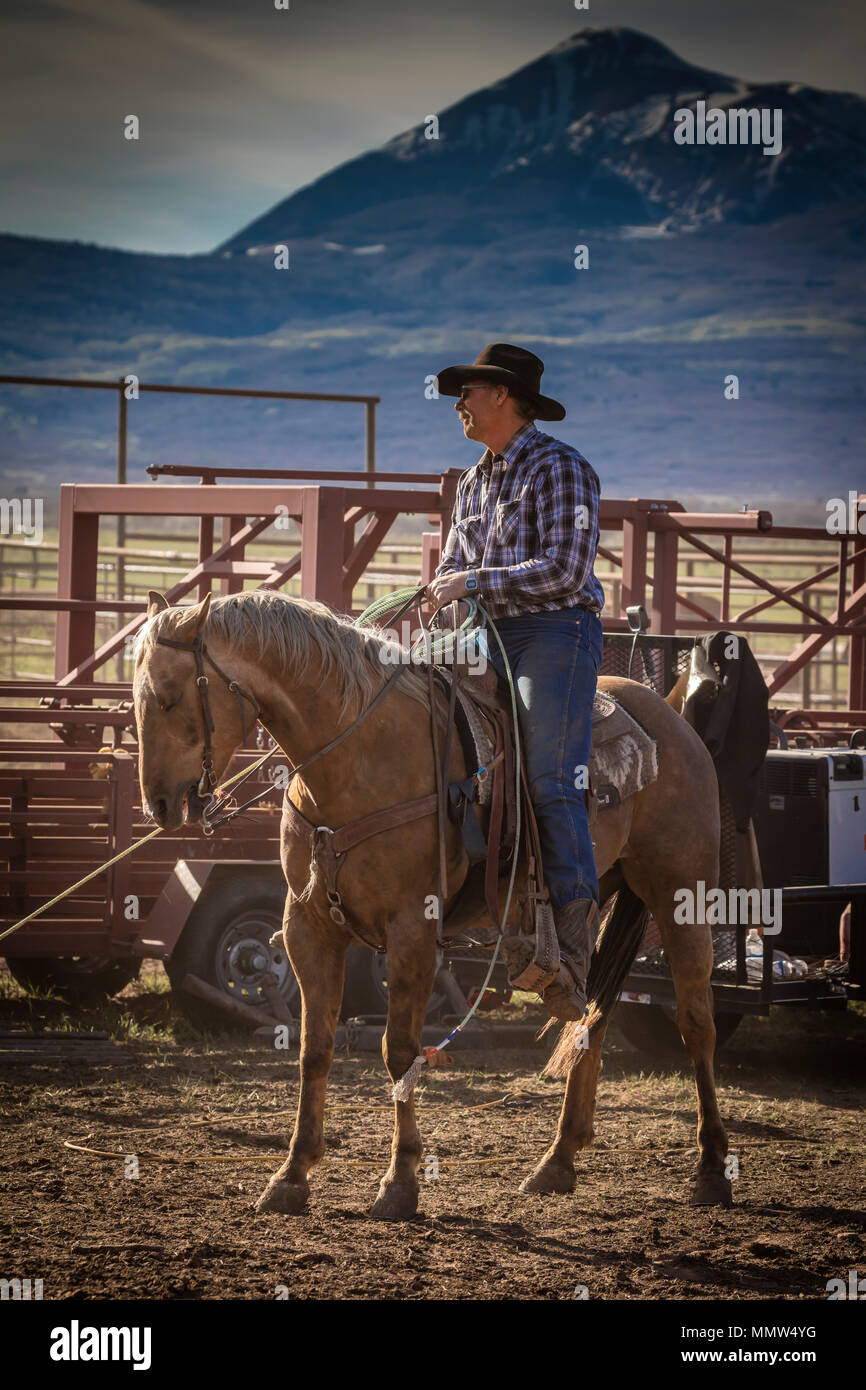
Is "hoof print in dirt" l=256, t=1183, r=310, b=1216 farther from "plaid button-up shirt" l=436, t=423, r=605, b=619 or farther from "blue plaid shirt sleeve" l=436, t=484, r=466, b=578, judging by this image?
"blue plaid shirt sleeve" l=436, t=484, r=466, b=578

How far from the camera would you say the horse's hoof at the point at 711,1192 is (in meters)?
5.57

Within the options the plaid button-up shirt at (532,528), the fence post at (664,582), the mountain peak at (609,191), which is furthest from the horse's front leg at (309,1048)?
the mountain peak at (609,191)

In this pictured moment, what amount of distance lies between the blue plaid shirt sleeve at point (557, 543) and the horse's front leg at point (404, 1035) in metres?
1.19

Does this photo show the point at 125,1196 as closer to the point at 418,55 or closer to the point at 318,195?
the point at 418,55

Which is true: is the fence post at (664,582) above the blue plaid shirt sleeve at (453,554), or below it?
above

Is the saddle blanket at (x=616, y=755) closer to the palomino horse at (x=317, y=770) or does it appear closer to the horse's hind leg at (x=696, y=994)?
the horse's hind leg at (x=696, y=994)

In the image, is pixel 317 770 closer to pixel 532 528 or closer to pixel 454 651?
pixel 454 651

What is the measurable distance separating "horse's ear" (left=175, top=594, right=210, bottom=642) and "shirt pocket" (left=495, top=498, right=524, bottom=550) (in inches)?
50.3

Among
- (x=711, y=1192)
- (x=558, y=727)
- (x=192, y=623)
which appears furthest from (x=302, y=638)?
(x=711, y=1192)

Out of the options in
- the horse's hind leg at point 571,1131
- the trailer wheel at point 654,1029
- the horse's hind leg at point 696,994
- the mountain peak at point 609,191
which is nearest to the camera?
the horse's hind leg at point 571,1131

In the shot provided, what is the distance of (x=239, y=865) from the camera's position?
8.44m

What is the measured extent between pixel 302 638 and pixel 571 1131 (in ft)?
7.21

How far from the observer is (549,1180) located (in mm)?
5637
